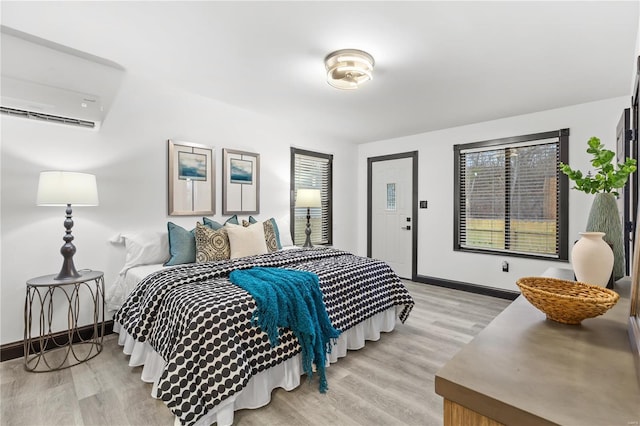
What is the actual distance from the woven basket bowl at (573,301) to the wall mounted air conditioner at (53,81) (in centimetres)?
328

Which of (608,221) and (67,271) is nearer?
(608,221)

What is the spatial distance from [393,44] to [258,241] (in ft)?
7.17

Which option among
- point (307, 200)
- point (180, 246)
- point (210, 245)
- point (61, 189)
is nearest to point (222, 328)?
point (210, 245)

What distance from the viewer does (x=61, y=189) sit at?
7.47 feet

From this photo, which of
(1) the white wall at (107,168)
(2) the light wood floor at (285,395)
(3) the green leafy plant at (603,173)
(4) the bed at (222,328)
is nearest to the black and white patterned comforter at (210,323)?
(4) the bed at (222,328)

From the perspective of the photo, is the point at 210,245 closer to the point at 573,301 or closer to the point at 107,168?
the point at 107,168

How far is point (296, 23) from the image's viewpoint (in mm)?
2033

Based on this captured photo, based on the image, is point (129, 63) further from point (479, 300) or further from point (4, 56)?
point (479, 300)

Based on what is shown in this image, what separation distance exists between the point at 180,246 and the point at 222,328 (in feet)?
4.91

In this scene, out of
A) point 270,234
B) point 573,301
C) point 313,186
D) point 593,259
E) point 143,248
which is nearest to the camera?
point 573,301

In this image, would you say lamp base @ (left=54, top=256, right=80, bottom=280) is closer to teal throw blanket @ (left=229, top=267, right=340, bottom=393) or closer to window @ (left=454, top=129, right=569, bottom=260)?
teal throw blanket @ (left=229, top=267, right=340, bottom=393)

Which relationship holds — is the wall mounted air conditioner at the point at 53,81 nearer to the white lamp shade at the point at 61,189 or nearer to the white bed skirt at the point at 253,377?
the white lamp shade at the point at 61,189

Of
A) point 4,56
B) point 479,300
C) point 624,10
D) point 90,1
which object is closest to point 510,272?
point 479,300

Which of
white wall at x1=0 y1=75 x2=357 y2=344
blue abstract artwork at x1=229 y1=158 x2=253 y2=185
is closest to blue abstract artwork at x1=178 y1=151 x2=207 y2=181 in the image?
white wall at x1=0 y1=75 x2=357 y2=344
